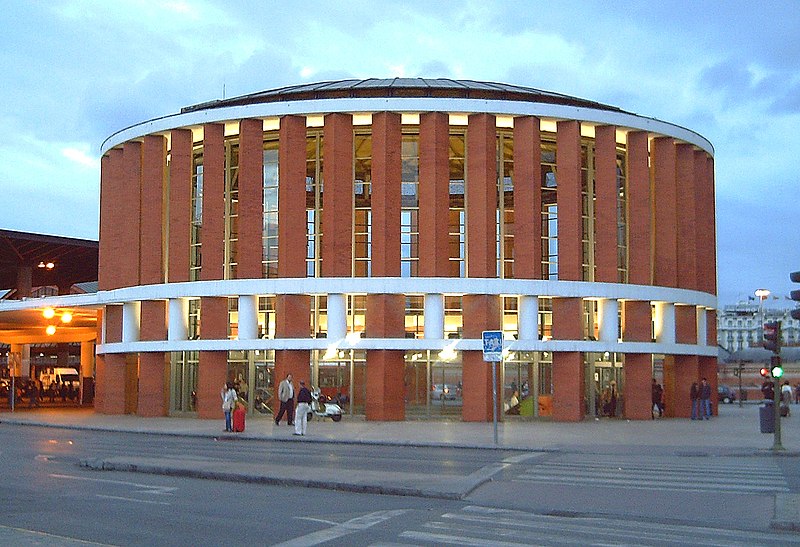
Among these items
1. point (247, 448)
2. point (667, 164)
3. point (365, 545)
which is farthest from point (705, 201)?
point (365, 545)

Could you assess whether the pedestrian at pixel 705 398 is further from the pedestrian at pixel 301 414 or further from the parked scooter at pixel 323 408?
the pedestrian at pixel 301 414

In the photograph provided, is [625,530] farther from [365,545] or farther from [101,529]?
[101,529]

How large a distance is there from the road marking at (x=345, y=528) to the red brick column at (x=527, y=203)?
27815 millimetres

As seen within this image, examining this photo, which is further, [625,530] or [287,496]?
[287,496]

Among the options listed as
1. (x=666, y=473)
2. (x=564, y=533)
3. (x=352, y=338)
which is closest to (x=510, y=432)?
(x=352, y=338)

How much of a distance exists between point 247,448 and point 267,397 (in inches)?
587

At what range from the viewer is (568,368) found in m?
42.6

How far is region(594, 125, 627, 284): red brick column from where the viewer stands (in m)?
43.8

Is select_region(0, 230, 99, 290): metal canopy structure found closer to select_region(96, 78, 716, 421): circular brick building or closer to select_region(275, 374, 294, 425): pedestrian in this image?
select_region(96, 78, 716, 421): circular brick building

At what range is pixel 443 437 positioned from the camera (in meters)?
32.6

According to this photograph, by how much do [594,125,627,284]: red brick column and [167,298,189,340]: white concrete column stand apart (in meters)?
17.5

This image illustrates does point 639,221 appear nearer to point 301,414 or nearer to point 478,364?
point 478,364

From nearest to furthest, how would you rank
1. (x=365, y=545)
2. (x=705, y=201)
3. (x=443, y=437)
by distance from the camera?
(x=365, y=545) < (x=443, y=437) < (x=705, y=201)

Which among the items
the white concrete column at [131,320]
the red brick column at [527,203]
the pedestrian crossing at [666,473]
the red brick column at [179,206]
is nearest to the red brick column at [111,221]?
the white concrete column at [131,320]
